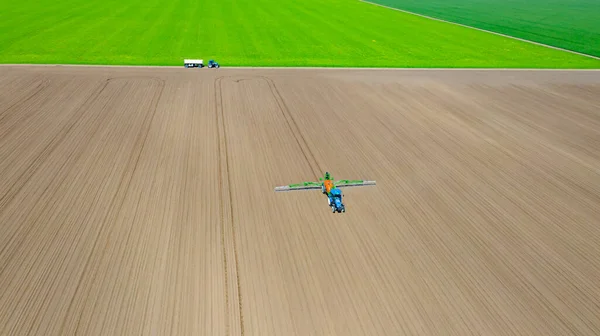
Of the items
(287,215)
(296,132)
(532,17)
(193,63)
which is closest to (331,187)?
(287,215)

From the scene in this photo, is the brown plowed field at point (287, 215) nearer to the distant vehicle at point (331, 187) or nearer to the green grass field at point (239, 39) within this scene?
the distant vehicle at point (331, 187)

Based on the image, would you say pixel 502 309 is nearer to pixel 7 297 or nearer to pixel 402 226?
pixel 402 226

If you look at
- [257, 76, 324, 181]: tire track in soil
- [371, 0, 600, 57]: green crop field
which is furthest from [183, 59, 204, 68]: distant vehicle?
[371, 0, 600, 57]: green crop field

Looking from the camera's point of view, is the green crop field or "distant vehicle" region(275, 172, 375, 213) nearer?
"distant vehicle" region(275, 172, 375, 213)

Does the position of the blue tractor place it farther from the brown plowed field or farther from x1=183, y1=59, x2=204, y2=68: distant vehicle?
x1=183, y1=59, x2=204, y2=68: distant vehicle

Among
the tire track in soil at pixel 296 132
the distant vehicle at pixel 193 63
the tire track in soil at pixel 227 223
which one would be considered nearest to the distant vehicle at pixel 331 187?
the tire track in soil at pixel 296 132

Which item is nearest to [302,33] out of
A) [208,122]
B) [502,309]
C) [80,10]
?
[208,122]

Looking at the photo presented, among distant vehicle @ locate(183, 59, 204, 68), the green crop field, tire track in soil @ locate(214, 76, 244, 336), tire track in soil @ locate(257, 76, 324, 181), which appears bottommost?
tire track in soil @ locate(214, 76, 244, 336)
